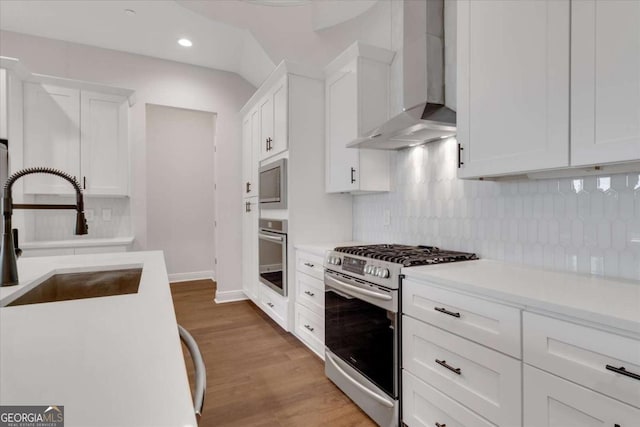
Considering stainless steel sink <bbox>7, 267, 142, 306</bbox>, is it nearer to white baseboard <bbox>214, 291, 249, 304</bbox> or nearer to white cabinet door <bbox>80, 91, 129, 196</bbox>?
white cabinet door <bbox>80, 91, 129, 196</bbox>

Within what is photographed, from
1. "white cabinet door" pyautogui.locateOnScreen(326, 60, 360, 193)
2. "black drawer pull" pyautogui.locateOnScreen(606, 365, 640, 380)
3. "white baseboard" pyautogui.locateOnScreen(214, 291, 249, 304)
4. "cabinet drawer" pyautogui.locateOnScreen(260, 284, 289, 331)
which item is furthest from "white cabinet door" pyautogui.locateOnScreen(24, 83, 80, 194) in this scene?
"black drawer pull" pyautogui.locateOnScreen(606, 365, 640, 380)

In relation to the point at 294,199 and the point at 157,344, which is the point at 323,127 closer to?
the point at 294,199

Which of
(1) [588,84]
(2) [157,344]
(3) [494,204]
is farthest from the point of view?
(3) [494,204]

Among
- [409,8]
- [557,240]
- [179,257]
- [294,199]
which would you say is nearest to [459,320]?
[557,240]

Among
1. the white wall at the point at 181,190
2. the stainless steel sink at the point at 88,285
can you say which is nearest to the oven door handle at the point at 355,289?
the stainless steel sink at the point at 88,285

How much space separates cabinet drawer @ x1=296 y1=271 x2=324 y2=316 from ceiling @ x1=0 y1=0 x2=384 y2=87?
2.19 meters

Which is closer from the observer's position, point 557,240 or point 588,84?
point 588,84

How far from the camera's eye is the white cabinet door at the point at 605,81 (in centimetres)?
117

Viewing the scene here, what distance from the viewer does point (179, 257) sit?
5.73 meters

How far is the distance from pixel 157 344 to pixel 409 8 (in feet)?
8.37

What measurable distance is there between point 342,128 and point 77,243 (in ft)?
9.43

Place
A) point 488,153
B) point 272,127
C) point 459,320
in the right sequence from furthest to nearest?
point 272,127 < point 488,153 < point 459,320

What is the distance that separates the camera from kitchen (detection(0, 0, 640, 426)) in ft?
3.45

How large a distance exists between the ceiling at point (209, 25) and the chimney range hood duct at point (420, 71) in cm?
71
